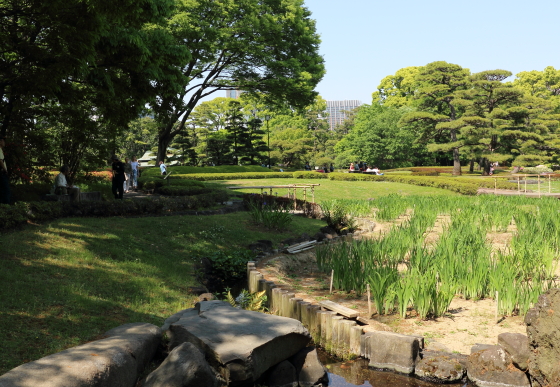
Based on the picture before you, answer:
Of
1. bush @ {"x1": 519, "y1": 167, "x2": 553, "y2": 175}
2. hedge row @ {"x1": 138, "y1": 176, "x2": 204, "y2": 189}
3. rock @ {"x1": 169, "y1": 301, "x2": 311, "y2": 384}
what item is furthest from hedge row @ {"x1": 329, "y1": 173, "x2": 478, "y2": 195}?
rock @ {"x1": 169, "y1": 301, "x2": 311, "y2": 384}

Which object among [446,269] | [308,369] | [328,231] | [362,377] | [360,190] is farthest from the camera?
[360,190]

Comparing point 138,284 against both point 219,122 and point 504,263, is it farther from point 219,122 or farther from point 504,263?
point 219,122

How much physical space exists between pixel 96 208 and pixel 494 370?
9.09 meters

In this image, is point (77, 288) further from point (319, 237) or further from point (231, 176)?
point (231, 176)

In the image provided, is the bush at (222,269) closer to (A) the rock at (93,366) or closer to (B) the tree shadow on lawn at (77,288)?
(B) the tree shadow on lawn at (77,288)

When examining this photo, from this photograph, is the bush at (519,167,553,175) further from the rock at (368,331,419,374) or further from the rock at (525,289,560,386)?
the rock at (525,289,560,386)

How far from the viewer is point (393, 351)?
18.0 ft

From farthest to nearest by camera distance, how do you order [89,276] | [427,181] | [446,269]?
1. [427,181]
2. [89,276]
3. [446,269]

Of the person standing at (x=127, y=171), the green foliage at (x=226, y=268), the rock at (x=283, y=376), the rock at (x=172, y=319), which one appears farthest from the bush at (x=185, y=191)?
the rock at (x=283, y=376)

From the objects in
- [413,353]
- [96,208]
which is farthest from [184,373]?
[96,208]

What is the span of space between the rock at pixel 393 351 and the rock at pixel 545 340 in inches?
47.2

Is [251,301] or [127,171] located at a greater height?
[127,171]

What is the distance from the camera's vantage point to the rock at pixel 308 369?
5.27m

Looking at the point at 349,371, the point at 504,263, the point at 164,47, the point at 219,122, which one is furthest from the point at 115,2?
the point at 219,122
